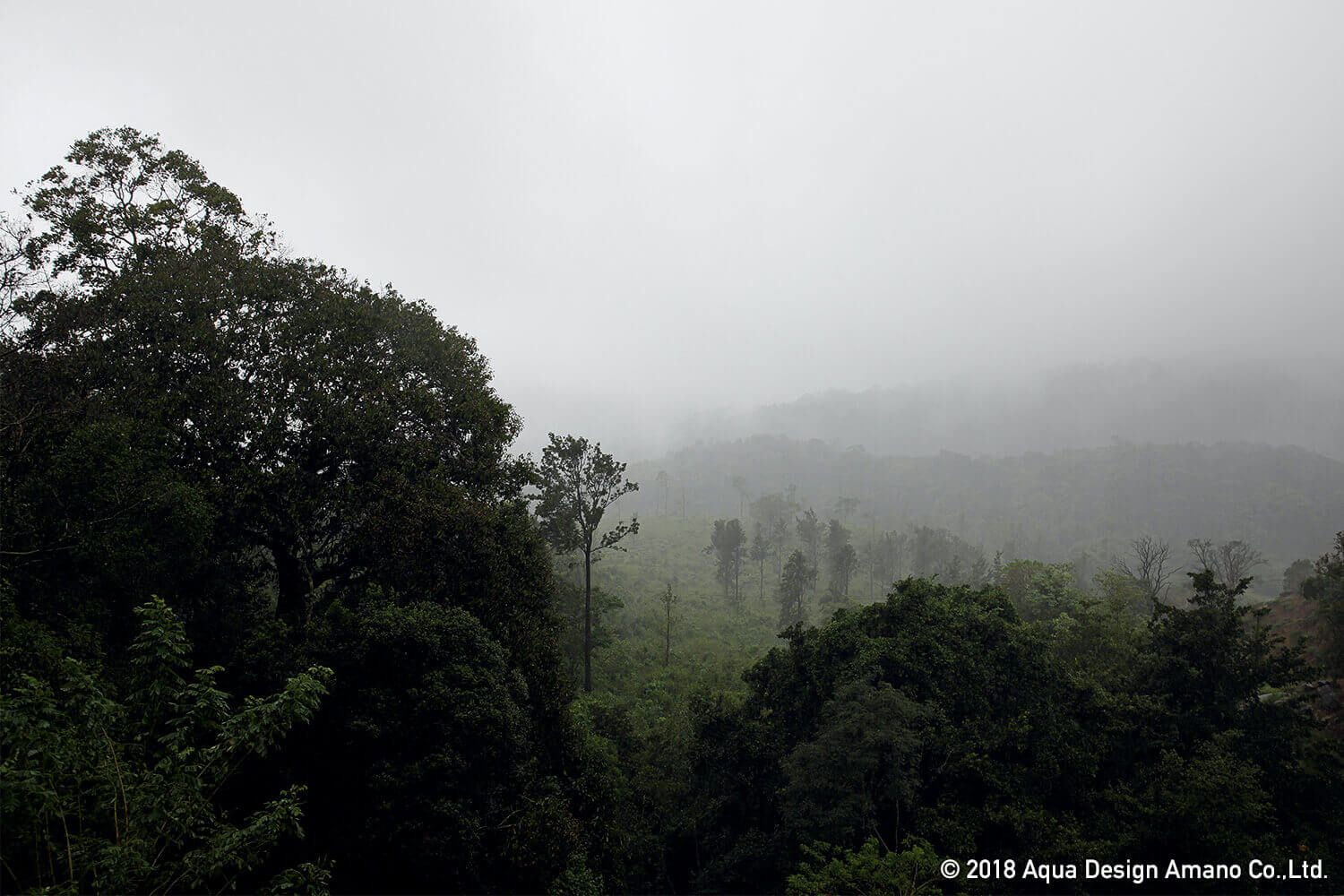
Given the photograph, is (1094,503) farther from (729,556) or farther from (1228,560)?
(729,556)

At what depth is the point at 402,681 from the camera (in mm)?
12758

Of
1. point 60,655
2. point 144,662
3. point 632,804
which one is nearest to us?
point 144,662

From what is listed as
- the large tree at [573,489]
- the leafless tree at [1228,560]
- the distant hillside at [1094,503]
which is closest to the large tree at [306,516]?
the large tree at [573,489]

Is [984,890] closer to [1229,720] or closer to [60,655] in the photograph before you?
[1229,720]

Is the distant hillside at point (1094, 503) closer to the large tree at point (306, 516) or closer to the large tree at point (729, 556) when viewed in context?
the large tree at point (729, 556)

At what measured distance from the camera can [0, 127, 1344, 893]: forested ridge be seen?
28.0 feet

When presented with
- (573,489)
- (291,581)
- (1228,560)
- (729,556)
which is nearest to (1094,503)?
(1228,560)

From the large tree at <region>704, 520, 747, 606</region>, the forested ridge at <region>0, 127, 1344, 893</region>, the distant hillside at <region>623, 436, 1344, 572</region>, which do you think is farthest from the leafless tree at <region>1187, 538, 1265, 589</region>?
the distant hillside at <region>623, 436, 1344, 572</region>

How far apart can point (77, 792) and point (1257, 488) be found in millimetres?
246927

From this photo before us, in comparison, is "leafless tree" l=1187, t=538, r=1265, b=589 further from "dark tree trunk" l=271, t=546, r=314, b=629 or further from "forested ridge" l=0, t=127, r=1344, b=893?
"dark tree trunk" l=271, t=546, r=314, b=629

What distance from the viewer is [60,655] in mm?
9703

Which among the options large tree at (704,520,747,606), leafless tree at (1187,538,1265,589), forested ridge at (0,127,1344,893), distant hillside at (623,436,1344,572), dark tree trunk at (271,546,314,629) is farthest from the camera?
distant hillside at (623,436,1344,572)

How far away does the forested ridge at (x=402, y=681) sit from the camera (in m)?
8.54

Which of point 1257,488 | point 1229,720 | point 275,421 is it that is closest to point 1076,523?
point 1257,488
